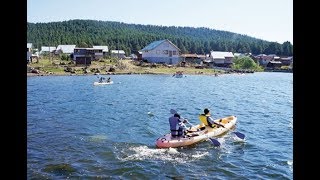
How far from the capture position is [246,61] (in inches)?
5017

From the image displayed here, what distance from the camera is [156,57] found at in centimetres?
11256

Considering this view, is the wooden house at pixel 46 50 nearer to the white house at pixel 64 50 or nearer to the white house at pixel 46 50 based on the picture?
the white house at pixel 46 50

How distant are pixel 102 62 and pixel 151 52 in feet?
53.1

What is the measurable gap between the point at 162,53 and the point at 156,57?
224 cm

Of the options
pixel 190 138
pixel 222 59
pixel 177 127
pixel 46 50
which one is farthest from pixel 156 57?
pixel 177 127

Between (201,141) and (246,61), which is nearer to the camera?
(201,141)

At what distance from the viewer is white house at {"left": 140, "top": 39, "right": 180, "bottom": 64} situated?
111 meters

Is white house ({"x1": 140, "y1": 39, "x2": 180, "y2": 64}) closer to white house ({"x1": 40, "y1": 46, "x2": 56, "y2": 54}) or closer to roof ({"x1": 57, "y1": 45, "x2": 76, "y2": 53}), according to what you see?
roof ({"x1": 57, "y1": 45, "x2": 76, "y2": 53})

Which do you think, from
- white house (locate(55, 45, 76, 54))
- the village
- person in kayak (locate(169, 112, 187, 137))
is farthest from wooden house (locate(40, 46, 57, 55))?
person in kayak (locate(169, 112, 187, 137))

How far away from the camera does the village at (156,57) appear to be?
102 metres

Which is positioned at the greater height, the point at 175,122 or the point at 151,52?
the point at 151,52

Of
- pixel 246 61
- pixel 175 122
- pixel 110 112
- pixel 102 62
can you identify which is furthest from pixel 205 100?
pixel 246 61
